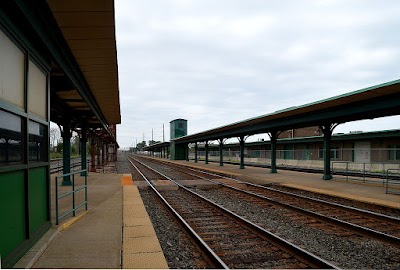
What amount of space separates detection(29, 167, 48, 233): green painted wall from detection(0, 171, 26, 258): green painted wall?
1.45 feet

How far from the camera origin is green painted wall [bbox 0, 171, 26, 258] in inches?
168

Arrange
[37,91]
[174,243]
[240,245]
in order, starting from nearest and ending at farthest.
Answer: [37,91] → [240,245] → [174,243]

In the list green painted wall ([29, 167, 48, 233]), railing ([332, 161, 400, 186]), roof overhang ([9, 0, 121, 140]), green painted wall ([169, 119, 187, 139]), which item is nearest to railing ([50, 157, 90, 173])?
roof overhang ([9, 0, 121, 140])

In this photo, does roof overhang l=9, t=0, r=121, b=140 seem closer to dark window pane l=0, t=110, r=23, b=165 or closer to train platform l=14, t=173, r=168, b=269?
dark window pane l=0, t=110, r=23, b=165

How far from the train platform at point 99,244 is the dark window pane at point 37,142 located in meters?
1.51

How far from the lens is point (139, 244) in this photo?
607cm

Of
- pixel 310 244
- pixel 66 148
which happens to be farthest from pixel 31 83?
pixel 66 148

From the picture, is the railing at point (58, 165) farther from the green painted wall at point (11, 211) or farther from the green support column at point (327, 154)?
the green support column at point (327, 154)

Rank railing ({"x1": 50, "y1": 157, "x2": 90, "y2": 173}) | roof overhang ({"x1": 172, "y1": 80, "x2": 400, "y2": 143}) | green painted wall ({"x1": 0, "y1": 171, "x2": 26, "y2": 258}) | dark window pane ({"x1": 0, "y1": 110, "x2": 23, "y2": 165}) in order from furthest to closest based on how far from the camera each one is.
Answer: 1. railing ({"x1": 50, "y1": 157, "x2": 90, "y2": 173})
2. roof overhang ({"x1": 172, "y1": 80, "x2": 400, "y2": 143})
3. dark window pane ({"x1": 0, "y1": 110, "x2": 23, "y2": 165})
4. green painted wall ({"x1": 0, "y1": 171, "x2": 26, "y2": 258})

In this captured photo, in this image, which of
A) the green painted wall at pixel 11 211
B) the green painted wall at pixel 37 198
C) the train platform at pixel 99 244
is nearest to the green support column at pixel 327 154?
the train platform at pixel 99 244

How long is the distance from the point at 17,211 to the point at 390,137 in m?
29.3

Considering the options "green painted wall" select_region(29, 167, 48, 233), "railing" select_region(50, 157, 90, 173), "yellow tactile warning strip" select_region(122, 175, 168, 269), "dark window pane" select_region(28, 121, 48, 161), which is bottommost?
"railing" select_region(50, 157, 90, 173)

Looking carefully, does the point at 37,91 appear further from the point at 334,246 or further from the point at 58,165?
the point at 58,165

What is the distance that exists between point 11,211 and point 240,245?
13.7 feet
